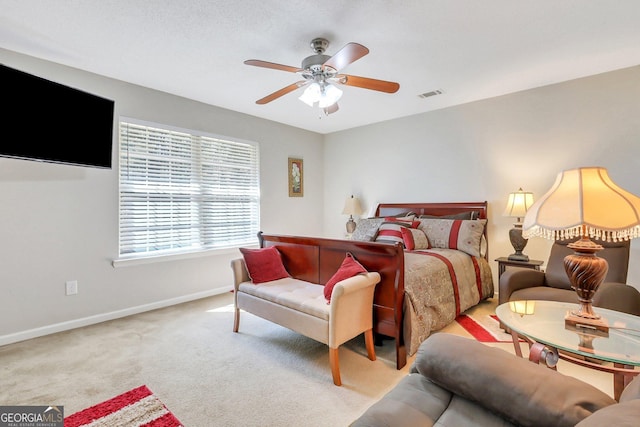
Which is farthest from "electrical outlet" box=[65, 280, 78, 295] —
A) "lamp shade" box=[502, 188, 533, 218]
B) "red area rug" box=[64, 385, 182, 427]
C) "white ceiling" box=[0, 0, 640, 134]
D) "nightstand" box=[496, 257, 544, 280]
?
"lamp shade" box=[502, 188, 533, 218]

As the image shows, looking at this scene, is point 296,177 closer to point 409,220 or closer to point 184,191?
point 184,191

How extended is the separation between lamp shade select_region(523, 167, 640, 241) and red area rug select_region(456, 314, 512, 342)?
4.93 ft

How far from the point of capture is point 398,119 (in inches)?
182

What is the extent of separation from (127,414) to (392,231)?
2942mm

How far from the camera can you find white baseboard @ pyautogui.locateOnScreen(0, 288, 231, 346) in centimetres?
264

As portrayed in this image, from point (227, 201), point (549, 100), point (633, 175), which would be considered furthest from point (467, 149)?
point (227, 201)

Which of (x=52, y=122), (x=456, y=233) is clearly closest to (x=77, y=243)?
(x=52, y=122)

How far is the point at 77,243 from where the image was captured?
2.96 metres

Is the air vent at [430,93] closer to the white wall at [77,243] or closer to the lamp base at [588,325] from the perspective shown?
the white wall at [77,243]

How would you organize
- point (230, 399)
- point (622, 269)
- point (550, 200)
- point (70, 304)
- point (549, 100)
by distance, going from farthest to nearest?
1. point (549, 100)
2. point (70, 304)
3. point (622, 269)
4. point (230, 399)
5. point (550, 200)

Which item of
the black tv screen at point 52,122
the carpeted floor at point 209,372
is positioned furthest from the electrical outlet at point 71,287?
the black tv screen at point 52,122

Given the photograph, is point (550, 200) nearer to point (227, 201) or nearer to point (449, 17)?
point (449, 17)

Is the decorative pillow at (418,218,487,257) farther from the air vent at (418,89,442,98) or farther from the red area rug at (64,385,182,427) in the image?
the red area rug at (64,385,182,427)

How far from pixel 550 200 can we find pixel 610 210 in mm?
222
